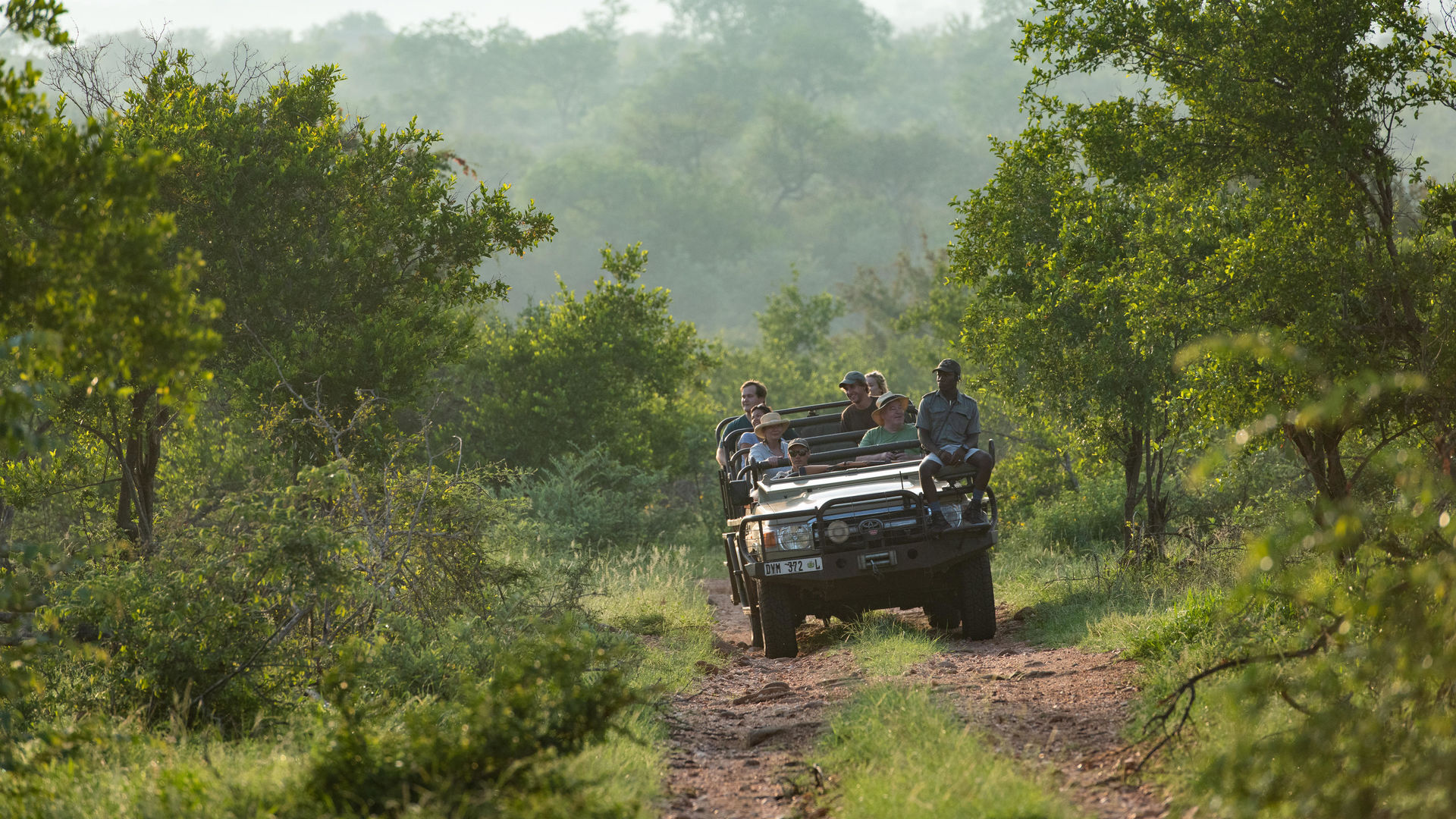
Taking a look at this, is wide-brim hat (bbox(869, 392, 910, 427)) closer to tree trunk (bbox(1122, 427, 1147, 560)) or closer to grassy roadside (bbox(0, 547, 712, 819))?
tree trunk (bbox(1122, 427, 1147, 560))

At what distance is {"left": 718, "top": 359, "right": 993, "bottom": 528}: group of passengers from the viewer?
28.1 ft

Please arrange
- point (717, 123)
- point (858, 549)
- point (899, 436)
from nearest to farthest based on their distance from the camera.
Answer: point (858, 549) < point (899, 436) < point (717, 123)

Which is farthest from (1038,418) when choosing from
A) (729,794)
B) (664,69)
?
(664,69)

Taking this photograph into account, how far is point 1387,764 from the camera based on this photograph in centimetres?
388

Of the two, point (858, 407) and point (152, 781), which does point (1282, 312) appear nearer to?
point (858, 407)

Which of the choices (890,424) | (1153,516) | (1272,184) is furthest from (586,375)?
(1272,184)

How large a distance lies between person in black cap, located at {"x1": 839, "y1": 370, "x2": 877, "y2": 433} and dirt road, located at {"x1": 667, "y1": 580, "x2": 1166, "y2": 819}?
2.41 m

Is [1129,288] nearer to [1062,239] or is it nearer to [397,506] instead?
[1062,239]

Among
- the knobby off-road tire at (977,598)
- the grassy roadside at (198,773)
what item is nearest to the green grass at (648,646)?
the grassy roadside at (198,773)

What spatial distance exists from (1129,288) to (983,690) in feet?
11.0

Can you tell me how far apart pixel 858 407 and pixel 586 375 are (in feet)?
31.8

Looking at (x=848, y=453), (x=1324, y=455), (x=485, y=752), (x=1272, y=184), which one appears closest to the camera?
(x=485, y=752)

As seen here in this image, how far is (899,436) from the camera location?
1007 cm

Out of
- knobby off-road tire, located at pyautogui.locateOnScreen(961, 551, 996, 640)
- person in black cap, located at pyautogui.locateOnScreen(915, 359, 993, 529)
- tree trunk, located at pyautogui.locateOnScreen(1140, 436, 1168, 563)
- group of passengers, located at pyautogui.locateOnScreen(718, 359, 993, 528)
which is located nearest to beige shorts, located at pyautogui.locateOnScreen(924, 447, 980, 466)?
group of passengers, located at pyautogui.locateOnScreen(718, 359, 993, 528)
